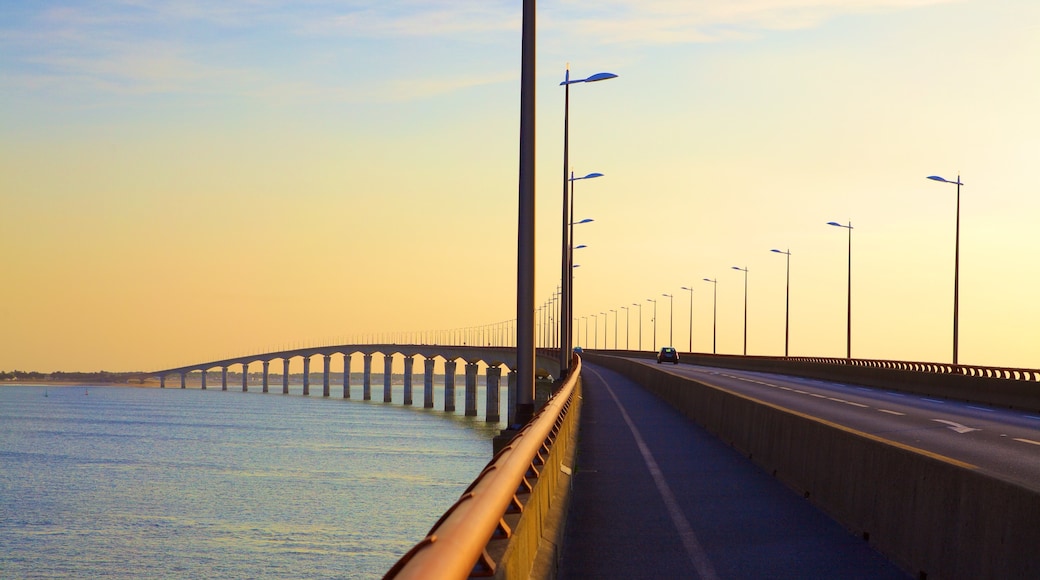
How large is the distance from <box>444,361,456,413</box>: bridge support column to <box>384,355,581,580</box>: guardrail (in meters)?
174

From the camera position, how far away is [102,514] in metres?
59.3

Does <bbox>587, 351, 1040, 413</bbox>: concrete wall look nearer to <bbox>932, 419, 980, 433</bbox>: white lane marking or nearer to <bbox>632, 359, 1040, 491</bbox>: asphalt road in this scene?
<bbox>632, 359, 1040, 491</bbox>: asphalt road

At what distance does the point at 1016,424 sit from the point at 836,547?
743 inches

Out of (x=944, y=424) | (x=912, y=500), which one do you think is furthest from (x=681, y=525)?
(x=944, y=424)

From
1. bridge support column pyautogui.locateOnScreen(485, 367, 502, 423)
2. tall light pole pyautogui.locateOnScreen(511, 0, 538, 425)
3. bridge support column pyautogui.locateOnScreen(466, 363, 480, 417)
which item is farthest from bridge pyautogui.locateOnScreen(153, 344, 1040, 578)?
bridge support column pyautogui.locateOnScreen(466, 363, 480, 417)

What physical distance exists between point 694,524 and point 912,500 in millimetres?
3175

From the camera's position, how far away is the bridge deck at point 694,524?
33.8 feet

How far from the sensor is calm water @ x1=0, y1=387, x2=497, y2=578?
4344 centimetres

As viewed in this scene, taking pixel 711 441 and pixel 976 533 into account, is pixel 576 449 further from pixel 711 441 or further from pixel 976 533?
pixel 976 533

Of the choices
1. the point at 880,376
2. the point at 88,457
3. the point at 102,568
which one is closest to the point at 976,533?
the point at 102,568

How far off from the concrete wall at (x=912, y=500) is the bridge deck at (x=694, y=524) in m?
0.23

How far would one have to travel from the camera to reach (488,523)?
5.84 metres

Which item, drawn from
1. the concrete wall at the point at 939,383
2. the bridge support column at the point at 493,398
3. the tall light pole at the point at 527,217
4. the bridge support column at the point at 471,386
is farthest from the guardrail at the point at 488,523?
the bridge support column at the point at 471,386

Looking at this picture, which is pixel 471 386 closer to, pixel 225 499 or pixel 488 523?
pixel 225 499
